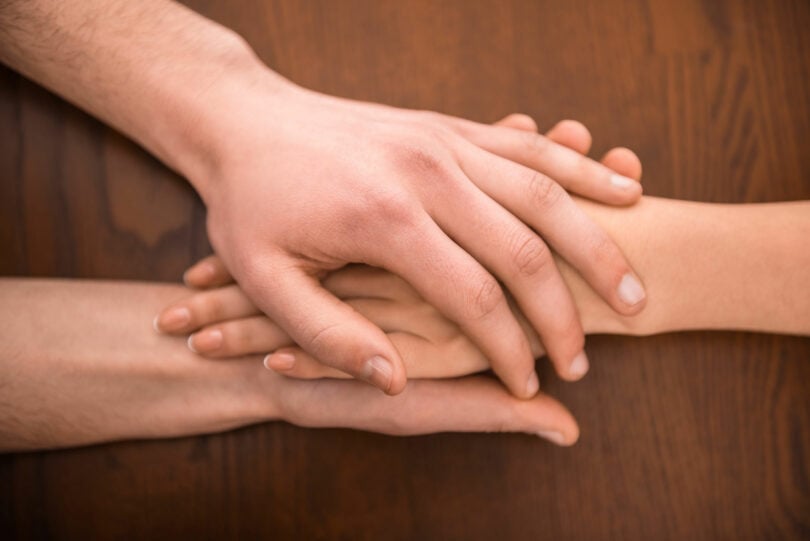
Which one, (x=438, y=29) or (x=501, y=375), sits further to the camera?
(x=438, y=29)

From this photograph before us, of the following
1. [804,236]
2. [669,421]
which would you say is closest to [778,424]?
[669,421]

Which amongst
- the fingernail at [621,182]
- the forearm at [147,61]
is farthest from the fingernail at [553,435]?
the forearm at [147,61]

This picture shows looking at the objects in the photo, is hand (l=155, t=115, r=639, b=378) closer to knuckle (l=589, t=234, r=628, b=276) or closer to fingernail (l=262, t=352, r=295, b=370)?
fingernail (l=262, t=352, r=295, b=370)

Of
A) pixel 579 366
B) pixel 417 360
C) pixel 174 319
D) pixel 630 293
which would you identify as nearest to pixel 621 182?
pixel 630 293

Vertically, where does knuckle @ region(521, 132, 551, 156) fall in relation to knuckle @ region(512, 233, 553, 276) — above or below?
above

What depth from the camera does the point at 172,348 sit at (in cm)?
89

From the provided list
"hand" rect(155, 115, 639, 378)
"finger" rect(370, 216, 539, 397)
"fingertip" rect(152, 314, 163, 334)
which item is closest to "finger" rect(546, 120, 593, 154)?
"hand" rect(155, 115, 639, 378)

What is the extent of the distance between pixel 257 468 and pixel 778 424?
73 centimetres

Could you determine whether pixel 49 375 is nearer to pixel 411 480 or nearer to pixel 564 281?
pixel 411 480

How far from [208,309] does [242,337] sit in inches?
2.4

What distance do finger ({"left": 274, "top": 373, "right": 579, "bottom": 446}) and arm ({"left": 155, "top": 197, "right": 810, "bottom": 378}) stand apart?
0.03 meters

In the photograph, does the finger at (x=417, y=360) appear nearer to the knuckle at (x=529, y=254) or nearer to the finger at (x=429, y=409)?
the finger at (x=429, y=409)

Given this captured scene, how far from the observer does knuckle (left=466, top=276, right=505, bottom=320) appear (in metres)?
0.77

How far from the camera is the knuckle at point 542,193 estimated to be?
799 millimetres
